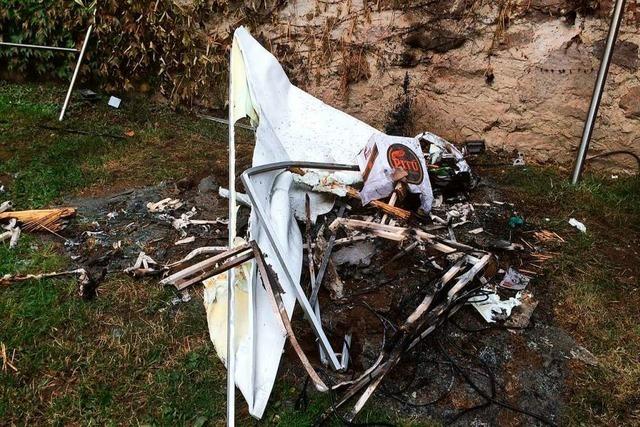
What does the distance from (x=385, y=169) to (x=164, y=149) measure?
237 centimetres

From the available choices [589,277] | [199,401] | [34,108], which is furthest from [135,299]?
[34,108]

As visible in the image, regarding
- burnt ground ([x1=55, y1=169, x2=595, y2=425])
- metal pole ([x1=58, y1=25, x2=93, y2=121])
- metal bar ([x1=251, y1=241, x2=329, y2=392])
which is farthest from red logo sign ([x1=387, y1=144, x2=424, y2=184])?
metal pole ([x1=58, y1=25, x2=93, y2=121])

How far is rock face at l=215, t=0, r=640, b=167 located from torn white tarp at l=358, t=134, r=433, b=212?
3.95 ft

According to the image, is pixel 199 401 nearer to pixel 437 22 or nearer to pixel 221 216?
pixel 221 216

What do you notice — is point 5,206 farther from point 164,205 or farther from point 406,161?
point 406,161

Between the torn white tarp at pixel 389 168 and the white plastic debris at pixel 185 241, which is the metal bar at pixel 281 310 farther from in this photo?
the torn white tarp at pixel 389 168

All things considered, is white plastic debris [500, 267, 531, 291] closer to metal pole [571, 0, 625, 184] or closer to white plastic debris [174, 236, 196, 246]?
metal pole [571, 0, 625, 184]

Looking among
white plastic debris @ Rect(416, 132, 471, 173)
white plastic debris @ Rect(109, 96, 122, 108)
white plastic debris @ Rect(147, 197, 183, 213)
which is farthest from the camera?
white plastic debris @ Rect(109, 96, 122, 108)

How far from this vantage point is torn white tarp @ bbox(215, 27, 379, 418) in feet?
8.41

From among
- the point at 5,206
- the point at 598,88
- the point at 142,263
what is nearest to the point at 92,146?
the point at 5,206

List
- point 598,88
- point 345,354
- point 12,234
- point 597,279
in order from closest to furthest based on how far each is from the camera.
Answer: point 345,354 < point 597,279 < point 12,234 < point 598,88

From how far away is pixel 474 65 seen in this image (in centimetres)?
475

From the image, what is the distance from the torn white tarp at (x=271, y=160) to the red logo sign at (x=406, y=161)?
366mm

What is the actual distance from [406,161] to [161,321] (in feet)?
6.88
